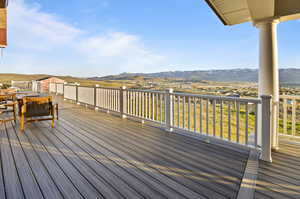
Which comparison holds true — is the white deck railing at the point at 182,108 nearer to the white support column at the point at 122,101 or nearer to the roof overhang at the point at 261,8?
the white support column at the point at 122,101

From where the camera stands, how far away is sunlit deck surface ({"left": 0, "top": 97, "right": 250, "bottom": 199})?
185cm

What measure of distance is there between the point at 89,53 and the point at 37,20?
10.5m

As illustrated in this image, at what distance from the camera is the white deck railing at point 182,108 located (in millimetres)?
2879

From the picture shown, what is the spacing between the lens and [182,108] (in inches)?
160

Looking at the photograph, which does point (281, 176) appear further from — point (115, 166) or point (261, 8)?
point (261, 8)

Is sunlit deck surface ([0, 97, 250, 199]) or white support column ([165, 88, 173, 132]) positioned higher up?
white support column ([165, 88, 173, 132])

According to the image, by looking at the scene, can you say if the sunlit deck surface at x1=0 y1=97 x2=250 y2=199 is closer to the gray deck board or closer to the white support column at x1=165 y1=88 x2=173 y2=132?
the gray deck board

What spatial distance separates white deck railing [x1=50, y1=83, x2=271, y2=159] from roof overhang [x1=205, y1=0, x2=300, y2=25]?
1.44 metres

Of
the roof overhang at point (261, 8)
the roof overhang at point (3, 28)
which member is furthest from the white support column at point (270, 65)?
the roof overhang at point (3, 28)

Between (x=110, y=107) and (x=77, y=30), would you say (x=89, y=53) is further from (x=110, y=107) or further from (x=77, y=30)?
(x=110, y=107)

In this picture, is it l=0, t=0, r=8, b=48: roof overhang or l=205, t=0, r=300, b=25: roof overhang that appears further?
l=0, t=0, r=8, b=48: roof overhang

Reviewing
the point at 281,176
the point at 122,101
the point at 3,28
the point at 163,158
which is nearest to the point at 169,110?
the point at 163,158

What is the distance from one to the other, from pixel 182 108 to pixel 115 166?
2131 mm

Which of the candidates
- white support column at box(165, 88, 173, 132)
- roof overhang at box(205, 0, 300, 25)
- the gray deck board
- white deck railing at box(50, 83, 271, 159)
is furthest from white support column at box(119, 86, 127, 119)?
roof overhang at box(205, 0, 300, 25)
